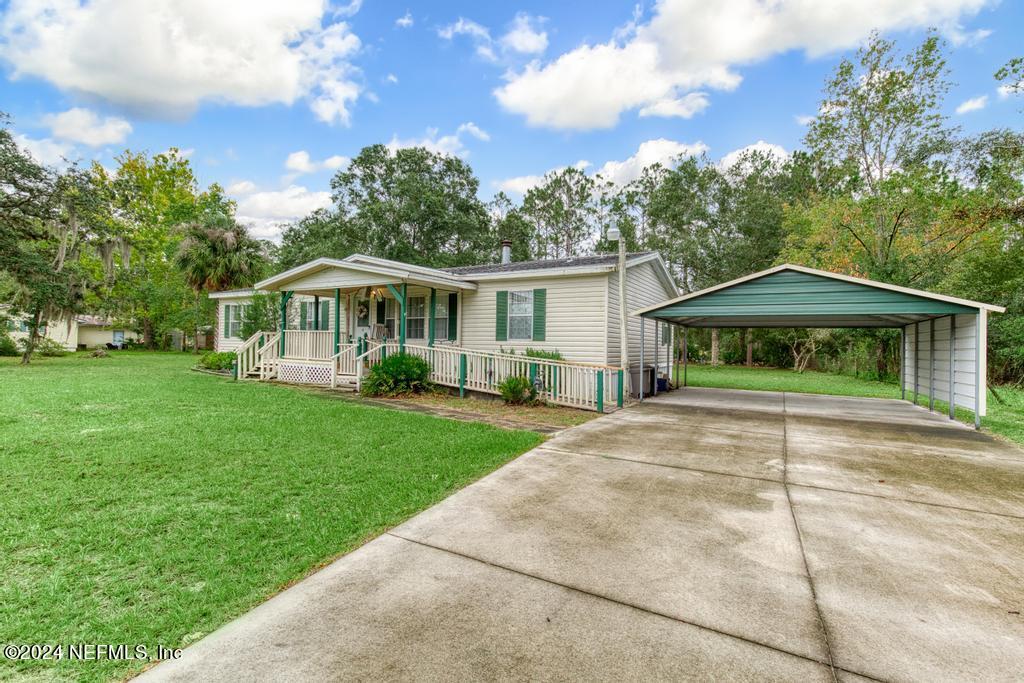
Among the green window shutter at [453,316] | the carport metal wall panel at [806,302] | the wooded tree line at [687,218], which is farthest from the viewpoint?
the wooded tree line at [687,218]

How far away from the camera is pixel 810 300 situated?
28.8ft

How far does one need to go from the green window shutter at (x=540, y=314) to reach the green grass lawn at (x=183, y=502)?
4726mm

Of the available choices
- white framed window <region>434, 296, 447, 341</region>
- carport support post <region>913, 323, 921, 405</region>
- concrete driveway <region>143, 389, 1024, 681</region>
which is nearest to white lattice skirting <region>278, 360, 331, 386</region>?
white framed window <region>434, 296, 447, 341</region>

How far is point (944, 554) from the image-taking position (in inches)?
115

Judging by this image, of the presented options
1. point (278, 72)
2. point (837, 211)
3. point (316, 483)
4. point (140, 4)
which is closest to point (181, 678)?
point (316, 483)

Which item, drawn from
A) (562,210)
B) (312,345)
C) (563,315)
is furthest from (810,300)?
(562,210)

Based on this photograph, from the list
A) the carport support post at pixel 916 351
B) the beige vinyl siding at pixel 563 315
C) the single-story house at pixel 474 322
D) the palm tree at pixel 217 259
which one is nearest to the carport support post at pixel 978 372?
A: the carport support post at pixel 916 351

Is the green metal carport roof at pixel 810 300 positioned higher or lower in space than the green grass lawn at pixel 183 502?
higher

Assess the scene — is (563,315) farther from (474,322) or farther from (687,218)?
(687,218)

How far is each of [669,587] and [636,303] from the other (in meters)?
10.5

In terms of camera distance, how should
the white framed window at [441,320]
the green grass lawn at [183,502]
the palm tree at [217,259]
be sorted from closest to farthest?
the green grass lawn at [183,502] < the white framed window at [441,320] < the palm tree at [217,259]

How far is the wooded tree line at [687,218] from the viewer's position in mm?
13570

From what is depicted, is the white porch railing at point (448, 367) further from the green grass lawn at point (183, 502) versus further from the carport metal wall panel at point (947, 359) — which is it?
the carport metal wall panel at point (947, 359)

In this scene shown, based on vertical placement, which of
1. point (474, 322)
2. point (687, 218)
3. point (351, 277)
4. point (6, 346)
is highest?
point (687, 218)
